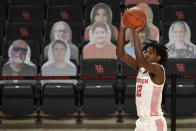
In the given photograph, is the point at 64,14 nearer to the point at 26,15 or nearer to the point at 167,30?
the point at 26,15

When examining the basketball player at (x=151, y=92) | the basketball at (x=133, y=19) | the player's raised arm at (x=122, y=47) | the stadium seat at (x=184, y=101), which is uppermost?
the basketball at (x=133, y=19)

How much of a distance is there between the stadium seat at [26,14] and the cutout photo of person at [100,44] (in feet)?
3.72

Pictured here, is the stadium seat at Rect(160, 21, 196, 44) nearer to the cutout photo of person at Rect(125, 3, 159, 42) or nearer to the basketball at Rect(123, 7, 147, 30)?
the cutout photo of person at Rect(125, 3, 159, 42)

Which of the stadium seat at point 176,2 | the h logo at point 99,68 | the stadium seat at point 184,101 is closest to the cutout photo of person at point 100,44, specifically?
the h logo at point 99,68

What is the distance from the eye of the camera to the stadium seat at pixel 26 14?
22.1 ft

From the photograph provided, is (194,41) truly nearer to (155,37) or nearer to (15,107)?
(155,37)

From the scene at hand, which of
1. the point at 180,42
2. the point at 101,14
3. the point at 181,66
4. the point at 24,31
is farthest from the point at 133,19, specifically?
the point at 24,31

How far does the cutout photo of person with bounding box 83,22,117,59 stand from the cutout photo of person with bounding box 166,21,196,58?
3.01ft

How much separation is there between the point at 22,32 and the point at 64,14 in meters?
0.81

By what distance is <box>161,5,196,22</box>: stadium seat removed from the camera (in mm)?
6570

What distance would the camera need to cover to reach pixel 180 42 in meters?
6.07

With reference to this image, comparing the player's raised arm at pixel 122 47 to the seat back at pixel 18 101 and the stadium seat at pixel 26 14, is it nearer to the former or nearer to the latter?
the seat back at pixel 18 101

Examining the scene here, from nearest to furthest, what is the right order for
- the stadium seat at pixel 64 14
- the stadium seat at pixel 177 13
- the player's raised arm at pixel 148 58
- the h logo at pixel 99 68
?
the player's raised arm at pixel 148 58
the h logo at pixel 99 68
the stadium seat at pixel 177 13
the stadium seat at pixel 64 14

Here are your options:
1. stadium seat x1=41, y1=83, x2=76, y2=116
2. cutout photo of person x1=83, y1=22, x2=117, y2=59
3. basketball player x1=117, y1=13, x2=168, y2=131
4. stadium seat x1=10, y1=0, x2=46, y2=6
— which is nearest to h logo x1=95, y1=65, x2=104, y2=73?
cutout photo of person x1=83, y1=22, x2=117, y2=59
